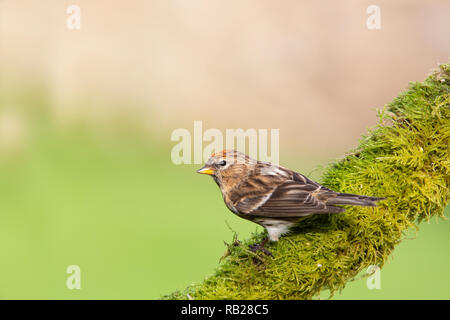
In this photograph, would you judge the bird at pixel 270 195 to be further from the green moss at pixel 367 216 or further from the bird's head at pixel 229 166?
the green moss at pixel 367 216

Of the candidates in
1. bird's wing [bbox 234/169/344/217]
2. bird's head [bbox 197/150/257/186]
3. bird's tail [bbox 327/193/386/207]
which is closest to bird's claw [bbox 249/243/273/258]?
bird's wing [bbox 234/169/344/217]

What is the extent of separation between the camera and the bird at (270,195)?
331cm

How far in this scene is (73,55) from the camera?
8.47 meters

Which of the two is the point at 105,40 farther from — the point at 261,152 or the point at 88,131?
the point at 261,152

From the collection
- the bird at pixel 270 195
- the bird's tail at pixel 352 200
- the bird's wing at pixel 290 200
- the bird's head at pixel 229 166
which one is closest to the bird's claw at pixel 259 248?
the bird at pixel 270 195

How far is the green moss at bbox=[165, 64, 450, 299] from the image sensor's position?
121 inches

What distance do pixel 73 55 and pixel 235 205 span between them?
5564mm

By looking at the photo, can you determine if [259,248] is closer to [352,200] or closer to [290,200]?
[290,200]

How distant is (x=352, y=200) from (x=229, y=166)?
1108mm

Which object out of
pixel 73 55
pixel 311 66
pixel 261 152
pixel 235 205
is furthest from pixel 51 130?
pixel 235 205

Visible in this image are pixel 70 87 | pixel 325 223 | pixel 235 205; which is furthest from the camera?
pixel 70 87

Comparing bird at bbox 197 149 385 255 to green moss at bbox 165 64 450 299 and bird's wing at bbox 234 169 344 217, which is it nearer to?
bird's wing at bbox 234 169 344 217

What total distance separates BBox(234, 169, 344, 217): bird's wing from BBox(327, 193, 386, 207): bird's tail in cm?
6

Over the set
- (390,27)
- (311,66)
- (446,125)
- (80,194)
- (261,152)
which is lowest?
(80,194)
